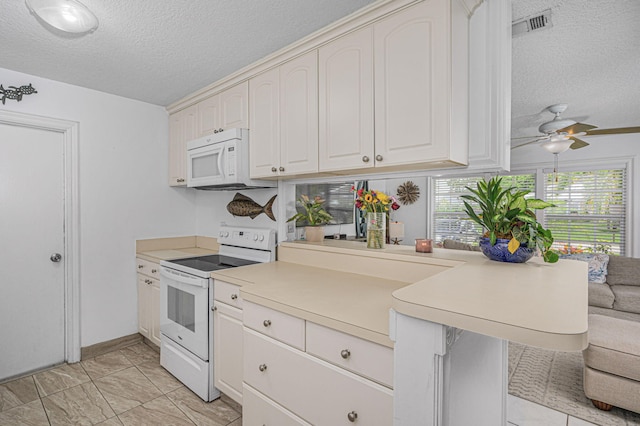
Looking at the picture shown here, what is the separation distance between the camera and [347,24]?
1.73 m

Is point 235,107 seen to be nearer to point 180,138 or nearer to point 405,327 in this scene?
point 180,138

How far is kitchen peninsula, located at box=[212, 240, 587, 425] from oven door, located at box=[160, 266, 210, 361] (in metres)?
0.25

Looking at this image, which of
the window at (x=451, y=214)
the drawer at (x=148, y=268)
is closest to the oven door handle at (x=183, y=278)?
the drawer at (x=148, y=268)

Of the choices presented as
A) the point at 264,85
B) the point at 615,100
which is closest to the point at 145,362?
the point at 264,85

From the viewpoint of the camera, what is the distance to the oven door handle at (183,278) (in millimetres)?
2090

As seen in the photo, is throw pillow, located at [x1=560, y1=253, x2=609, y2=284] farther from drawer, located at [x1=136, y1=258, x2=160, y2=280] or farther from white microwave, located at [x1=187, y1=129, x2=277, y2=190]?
drawer, located at [x1=136, y1=258, x2=160, y2=280]

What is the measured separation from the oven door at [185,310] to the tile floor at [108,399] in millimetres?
329

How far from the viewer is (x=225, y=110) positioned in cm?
260

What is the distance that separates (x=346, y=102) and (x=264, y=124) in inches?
28.7

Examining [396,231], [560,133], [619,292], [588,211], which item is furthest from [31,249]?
[588,211]

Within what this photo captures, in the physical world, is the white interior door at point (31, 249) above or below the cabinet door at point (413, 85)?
below

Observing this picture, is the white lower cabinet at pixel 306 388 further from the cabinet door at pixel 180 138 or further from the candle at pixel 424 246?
the cabinet door at pixel 180 138

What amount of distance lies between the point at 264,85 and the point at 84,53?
121 cm

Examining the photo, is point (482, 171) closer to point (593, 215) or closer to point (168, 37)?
point (168, 37)
